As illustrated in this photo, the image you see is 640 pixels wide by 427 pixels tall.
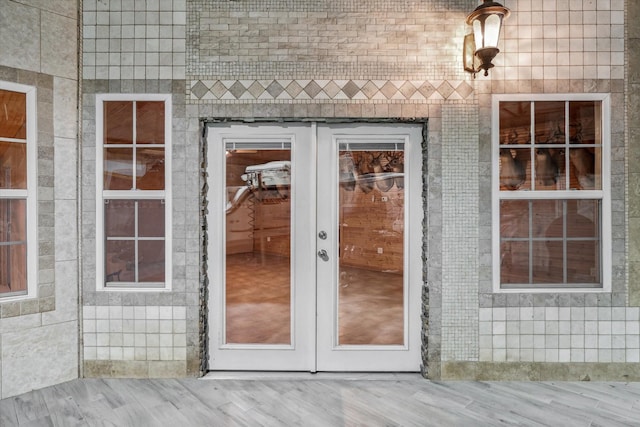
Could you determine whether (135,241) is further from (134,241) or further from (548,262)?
(548,262)

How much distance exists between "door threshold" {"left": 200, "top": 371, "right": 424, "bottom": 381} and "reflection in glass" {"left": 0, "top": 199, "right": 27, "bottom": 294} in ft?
5.22

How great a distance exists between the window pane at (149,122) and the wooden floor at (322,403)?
1.91 m

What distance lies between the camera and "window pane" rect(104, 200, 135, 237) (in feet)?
9.84

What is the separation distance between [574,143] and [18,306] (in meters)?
4.43

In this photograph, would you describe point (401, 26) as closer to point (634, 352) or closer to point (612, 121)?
point (612, 121)

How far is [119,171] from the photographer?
9.84 feet

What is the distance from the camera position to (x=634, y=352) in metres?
2.91

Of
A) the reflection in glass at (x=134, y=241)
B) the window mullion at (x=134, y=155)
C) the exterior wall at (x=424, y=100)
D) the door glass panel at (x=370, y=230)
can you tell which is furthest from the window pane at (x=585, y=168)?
the window mullion at (x=134, y=155)

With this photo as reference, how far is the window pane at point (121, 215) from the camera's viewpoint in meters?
3.00

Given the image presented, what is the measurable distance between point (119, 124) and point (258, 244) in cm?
147

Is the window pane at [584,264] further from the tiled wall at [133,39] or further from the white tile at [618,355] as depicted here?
the tiled wall at [133,39]

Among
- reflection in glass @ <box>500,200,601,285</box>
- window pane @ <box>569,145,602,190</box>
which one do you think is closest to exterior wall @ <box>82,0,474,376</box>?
reflection in glass @ <box>500,200,601,285</box>

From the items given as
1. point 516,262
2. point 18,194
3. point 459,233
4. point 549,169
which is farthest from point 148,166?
point 549,169

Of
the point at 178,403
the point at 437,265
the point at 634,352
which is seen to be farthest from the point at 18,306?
the point at 634,352
